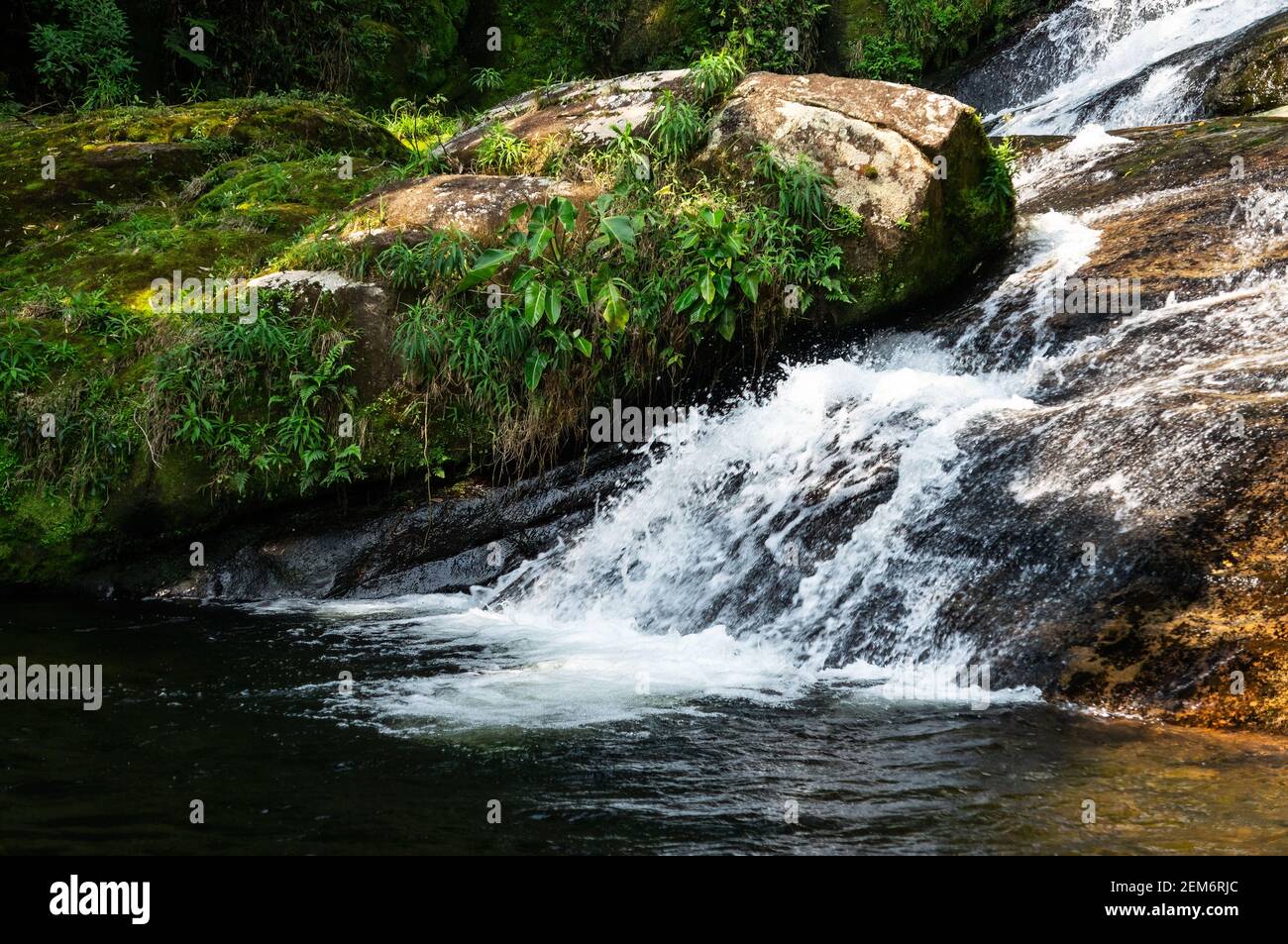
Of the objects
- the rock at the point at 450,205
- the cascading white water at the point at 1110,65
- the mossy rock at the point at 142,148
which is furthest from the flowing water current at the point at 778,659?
the mossy rock at the point at 142,148

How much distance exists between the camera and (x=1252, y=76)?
1105cm

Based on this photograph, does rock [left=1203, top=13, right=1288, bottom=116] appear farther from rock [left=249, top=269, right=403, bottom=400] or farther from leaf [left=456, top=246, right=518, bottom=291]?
rock [left=249, top=269, right=403, bottom=400]

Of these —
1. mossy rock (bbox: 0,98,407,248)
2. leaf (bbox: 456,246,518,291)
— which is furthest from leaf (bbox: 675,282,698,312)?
mossy rock (bbox: 0,98,407,248)

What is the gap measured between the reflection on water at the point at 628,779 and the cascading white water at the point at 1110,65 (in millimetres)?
9664

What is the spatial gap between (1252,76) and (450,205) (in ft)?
27.6

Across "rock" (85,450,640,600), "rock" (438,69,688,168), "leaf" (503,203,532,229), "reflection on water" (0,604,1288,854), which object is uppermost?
"rock" (438,69,688,168)

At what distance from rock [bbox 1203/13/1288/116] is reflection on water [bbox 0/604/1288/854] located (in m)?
9.03

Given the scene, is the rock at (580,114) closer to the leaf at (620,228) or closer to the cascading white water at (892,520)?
the leaf at (620,228)

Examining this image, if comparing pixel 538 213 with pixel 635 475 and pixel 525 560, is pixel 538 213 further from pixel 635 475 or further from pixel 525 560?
pixel 525 560

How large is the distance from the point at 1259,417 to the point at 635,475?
412 cm

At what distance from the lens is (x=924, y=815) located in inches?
141

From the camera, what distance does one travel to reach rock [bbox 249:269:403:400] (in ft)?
26.6

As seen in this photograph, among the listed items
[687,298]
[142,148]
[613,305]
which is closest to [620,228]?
[613,305]

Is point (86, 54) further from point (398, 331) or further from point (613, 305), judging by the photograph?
point (613, 305)
